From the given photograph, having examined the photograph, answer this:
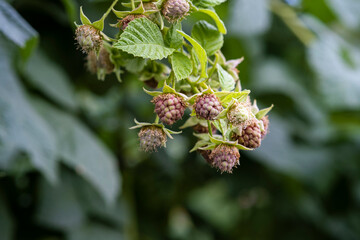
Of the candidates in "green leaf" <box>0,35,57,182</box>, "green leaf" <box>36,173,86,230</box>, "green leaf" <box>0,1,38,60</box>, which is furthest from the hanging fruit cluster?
"green leaf" <box>36,173,86,230</box>

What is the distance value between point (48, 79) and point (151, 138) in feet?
2.86

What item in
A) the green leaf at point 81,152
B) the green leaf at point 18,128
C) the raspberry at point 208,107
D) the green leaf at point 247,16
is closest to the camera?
the raspberry at point 208,107

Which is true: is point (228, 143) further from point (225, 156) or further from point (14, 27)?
point (14, 27)

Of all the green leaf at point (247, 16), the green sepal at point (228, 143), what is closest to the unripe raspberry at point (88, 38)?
the green sepal at point (228, 143)

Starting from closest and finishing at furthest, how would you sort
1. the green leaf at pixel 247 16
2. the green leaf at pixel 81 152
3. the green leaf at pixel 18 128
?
1. the green leaf at pixel 18 128
2. the green leaf at pixel 81 152
3. the green leaf at pixel 247 16

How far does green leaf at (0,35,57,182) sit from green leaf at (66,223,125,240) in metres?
0.42

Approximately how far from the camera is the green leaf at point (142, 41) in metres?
0.61

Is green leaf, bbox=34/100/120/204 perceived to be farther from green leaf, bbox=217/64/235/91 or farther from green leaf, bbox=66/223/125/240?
green leaf, bbox=217/64/235/91

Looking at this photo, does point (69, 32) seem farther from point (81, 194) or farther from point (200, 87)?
point (200, 87)

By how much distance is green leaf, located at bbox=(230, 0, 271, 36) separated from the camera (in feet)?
5.32

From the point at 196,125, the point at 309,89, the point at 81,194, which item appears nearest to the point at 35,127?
the point at 81,194

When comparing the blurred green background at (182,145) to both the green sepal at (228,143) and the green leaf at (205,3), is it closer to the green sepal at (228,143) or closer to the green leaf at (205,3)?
the green leaf at (205,3)

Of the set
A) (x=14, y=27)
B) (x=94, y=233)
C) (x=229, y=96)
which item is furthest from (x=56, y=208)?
(x=229, y=96)

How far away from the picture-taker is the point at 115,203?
172 centimetres
